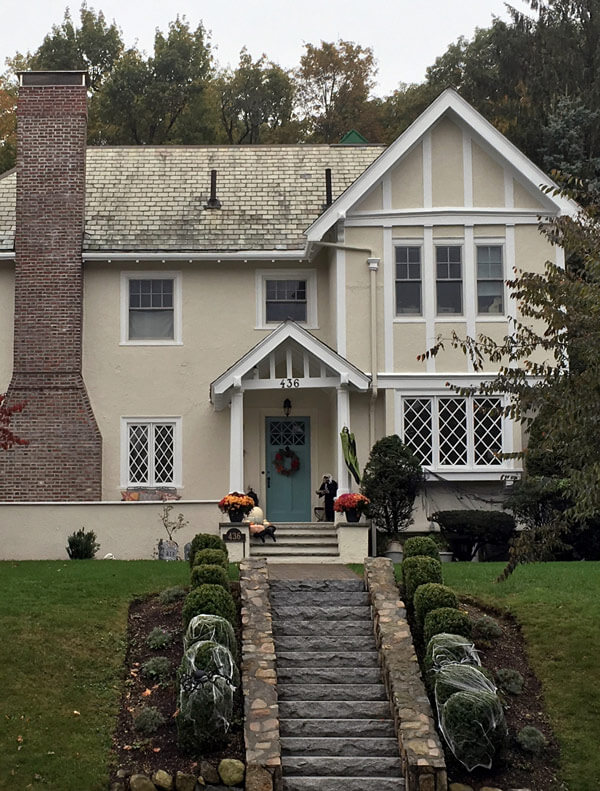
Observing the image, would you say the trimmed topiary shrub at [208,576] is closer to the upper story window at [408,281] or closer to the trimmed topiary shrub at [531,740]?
the trimmed topiary shrub at [531,740]

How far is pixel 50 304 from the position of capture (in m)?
25.1

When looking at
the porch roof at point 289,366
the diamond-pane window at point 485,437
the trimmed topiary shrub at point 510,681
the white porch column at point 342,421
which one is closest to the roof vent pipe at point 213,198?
the porch roof at point 289,366

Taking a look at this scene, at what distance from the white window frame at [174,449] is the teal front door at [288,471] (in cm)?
192

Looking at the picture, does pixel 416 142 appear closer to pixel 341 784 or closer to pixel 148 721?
pixel 148 721

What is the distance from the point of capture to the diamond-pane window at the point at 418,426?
78.8 feet

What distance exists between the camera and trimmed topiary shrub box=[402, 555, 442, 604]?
16.4 meters

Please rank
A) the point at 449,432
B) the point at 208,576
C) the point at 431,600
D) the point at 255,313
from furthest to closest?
the point at 255,313
the point at 449,432
the point at 208,576
the point at 431,600

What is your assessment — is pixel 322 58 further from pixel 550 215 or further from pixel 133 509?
pixel 133 509

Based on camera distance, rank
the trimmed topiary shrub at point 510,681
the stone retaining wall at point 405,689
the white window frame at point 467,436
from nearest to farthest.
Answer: the stone retaining wall at point 405,689 < the trimmed topiary shrub at point 510,681 < the white window frame at point 467,436

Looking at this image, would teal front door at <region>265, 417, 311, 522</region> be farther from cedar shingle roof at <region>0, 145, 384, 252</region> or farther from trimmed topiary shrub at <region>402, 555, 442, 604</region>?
trimmed topiary shrub at <region>402, 555, 442, 604</region>

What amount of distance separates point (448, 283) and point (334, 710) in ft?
40.1

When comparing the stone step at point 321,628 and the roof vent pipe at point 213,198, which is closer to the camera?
the stone step at point 321,628

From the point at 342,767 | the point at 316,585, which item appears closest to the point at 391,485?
the point at 316,585

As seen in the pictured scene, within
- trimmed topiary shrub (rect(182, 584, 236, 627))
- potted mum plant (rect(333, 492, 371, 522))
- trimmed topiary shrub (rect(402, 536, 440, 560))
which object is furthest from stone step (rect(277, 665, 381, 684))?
potted mum plant (rect(333, 492, 371, 522))
